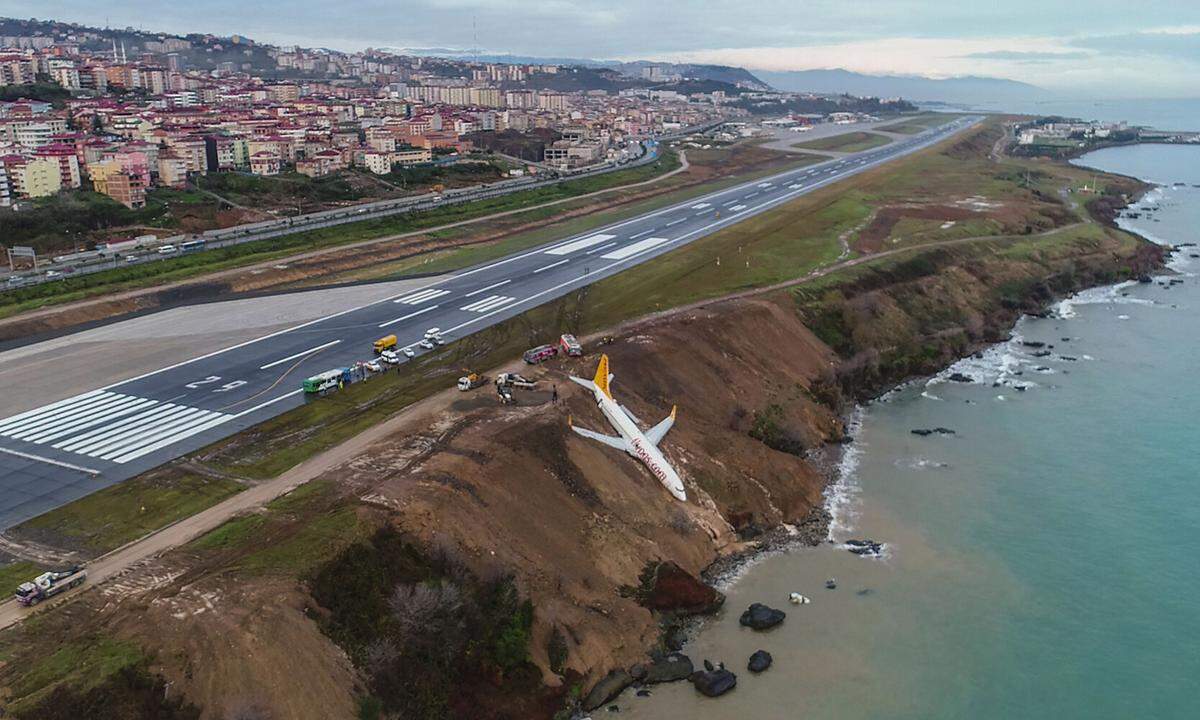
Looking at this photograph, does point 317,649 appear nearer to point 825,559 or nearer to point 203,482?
point 203,482

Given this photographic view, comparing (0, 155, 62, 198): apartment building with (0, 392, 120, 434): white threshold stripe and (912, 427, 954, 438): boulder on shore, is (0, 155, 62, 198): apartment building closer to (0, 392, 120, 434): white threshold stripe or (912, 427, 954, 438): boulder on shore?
(0, 392, 120, 434): white threshold stripe

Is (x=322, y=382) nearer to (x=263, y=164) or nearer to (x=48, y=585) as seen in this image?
(x=48, y=585)

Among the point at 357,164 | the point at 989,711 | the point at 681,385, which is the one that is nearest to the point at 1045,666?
the point at 989,711

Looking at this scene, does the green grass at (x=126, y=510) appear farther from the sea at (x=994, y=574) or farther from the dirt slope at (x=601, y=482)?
the sea at (x=994, y=574)

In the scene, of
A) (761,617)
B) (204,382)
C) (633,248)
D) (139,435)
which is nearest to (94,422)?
(139,435)

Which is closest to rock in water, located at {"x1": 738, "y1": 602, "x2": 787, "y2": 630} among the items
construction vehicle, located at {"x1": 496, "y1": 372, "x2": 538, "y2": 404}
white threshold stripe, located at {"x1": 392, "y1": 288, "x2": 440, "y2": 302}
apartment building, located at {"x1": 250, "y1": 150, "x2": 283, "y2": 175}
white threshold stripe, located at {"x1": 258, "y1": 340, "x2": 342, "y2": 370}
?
construction vehicle, located at {"x1": 496, "y1": 372, "x2": 538, "y2": 404}

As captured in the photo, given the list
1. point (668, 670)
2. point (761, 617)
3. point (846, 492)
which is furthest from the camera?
point (846, 492)
